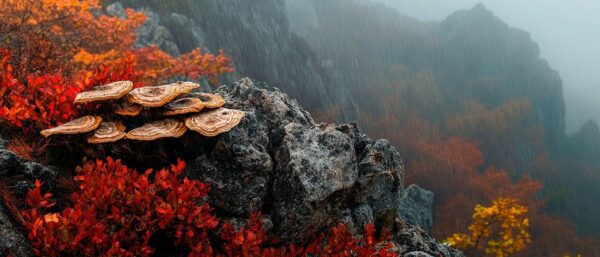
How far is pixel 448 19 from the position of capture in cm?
10406

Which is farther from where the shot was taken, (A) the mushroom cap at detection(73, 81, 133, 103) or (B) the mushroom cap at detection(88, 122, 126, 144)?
(A) the mushroom cap at detection(73, 81, 133, 103)

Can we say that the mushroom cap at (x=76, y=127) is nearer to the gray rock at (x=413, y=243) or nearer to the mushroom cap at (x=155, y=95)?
the mushroom cap at (x=155, y=95)

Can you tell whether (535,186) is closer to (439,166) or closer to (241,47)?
(439,166)

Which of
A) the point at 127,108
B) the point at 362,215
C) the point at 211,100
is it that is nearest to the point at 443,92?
the point at 362,215

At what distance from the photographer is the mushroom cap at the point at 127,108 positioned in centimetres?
642

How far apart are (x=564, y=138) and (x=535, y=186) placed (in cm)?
3570

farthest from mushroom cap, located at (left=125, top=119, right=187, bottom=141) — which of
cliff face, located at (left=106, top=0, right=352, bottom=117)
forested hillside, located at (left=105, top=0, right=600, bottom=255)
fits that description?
forested hillside, located at (left=105, top=0, right=600, bottom=255)

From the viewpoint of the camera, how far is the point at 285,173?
6867 mm

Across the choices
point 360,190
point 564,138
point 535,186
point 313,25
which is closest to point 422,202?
point 535,186

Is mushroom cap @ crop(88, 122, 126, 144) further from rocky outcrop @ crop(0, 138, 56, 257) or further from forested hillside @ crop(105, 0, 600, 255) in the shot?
forested hillside @ crop(105, 0, 600, 255)

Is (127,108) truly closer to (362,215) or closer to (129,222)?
(129,222)

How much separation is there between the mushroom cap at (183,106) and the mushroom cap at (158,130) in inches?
6.8

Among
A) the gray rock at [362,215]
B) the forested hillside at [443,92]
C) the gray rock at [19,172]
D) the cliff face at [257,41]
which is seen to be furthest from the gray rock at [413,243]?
the forested hillside at [443,92]

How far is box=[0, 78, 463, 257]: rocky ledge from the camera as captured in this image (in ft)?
22.0
